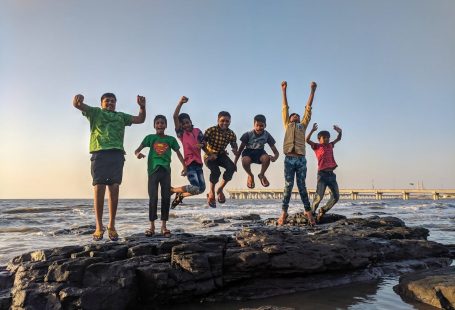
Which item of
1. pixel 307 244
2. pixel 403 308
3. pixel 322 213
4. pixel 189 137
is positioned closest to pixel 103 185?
pixel 189 137

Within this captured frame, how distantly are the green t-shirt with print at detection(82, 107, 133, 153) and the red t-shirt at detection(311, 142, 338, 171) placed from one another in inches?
206

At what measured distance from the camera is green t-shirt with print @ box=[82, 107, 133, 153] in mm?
5734

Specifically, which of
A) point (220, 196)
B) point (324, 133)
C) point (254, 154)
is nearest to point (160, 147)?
point (220, 196)

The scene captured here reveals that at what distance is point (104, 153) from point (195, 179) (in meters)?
1.76

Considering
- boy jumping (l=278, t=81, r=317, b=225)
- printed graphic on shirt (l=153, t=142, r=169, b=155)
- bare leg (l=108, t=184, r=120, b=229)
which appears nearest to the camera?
bare leg (l=108, t=184, r=120, b=229)

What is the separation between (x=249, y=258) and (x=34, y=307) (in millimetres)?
2338

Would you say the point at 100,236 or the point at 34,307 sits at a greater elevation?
the point at 100,236

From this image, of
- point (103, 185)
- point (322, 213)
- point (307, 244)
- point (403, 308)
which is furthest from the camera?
point (322, 213)

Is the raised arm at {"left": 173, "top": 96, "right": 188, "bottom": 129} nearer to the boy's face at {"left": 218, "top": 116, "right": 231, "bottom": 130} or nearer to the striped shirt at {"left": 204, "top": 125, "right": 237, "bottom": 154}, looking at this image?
the striped shirt at {"left": 204, "top": 125, "right": 237, "bottom": 154}

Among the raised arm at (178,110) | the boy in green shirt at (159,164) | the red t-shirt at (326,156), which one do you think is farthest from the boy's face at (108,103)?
the red t-shirt at (326,156)

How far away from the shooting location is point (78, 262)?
13.1 feet

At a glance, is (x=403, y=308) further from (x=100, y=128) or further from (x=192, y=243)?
(x=100, y=128)

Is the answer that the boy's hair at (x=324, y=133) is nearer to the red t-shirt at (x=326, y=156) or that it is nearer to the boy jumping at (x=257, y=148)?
the red t-shirt at (x=326, y=156)

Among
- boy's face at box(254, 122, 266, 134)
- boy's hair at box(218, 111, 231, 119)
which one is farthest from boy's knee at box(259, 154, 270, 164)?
boy's hair at box(218, 111, 231, 119)
